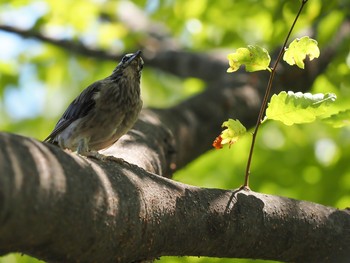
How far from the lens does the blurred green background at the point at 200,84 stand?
6055 millimetres

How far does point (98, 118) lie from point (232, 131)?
6.02ft

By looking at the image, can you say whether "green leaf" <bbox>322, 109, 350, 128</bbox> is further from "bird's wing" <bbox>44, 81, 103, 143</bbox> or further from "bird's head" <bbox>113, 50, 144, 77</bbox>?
"bird's head" <bbox>113, 50, 144, 77</bbox>

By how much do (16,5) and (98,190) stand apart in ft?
15.4

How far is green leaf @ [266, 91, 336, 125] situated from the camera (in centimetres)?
301

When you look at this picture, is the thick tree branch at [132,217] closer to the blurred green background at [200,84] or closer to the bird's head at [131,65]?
the blurred green background at [200,84]

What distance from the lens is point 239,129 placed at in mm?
3178

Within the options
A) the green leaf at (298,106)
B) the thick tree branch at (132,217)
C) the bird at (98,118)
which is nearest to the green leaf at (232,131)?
the green leaf at (298,106)

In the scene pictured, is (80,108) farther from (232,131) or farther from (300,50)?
(300,50)

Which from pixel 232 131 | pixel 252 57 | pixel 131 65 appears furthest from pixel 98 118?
pixel 252 57

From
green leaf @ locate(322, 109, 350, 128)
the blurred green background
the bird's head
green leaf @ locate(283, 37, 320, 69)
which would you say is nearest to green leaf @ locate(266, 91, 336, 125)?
green leaf @ locate(283, 37, 320, 69)

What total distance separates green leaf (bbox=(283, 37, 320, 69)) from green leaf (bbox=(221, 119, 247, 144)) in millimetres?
379

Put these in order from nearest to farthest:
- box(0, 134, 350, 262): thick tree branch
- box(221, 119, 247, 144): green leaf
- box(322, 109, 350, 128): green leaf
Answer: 1. box(0, 134, 350, 262): thick tree branch
2. box(221, 119, 247, 144): green leaf
3. box(322, 109, 350, 128): green leaf

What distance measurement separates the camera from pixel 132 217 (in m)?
2.64

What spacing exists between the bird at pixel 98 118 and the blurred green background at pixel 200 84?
1.19 m
